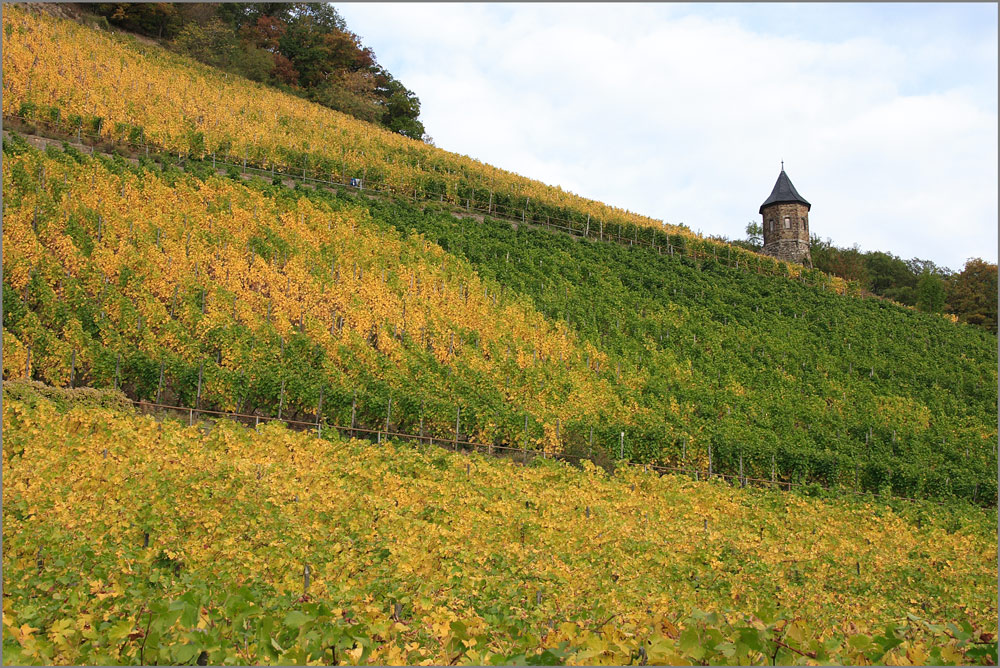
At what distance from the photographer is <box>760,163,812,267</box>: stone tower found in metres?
39.9

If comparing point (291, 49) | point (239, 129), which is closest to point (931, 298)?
point (239, 129)

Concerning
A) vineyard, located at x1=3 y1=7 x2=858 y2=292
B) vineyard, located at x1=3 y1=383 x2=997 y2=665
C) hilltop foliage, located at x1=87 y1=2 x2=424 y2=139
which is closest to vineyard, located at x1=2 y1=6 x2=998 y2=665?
vineyard, located at x1=3 y1=383 x2=997 y2=665

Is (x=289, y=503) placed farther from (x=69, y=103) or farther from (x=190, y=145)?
(x=69, y=103)

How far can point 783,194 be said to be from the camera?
41250 mm

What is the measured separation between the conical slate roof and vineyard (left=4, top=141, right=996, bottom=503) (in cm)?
1629

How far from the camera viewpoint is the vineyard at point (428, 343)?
14305mm

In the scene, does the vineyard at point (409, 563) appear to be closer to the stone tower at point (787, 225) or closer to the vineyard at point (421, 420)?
the vineyard at point (421, 420)

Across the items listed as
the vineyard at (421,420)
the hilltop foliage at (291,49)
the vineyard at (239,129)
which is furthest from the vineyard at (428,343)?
the hilltop foliage at (291,49)

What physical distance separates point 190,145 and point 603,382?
18143 mm

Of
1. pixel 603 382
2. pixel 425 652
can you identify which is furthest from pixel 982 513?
pixel 425 652

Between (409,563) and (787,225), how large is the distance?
1534 inches

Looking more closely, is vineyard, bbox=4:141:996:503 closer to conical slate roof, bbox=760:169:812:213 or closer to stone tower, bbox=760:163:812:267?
stone tower, bbox=760:163:812:267

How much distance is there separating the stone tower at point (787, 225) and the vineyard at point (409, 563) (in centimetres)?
2997

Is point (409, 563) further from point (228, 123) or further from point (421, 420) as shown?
point (228, 123)
